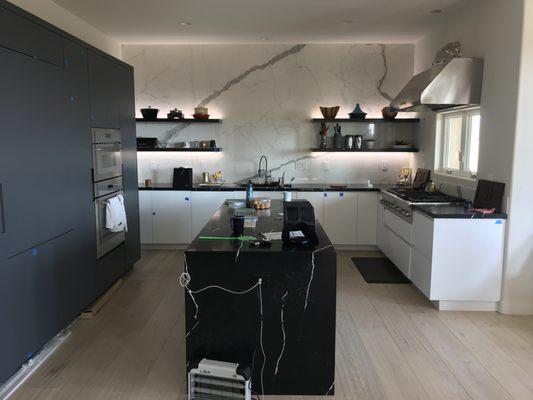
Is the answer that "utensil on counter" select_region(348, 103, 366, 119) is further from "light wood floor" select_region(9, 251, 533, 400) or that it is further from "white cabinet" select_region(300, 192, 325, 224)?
"light wood floor" select_region(9, 251, 533, 400)

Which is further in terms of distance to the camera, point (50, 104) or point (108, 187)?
point (108, 187)

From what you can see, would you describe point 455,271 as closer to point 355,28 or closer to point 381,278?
point 381,278

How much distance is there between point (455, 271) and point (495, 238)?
0.44 m

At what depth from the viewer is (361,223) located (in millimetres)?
5852

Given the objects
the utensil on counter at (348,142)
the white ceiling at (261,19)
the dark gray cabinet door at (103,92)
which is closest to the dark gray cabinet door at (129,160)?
the dark gray cabinet door at (103,92)

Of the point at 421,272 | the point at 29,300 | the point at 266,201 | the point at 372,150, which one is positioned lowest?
the point at 421,272

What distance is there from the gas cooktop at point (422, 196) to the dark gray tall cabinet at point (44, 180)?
3206mm

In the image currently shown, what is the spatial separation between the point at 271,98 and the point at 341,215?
197 centimetres

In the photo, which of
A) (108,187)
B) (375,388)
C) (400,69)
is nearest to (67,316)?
(108,187)

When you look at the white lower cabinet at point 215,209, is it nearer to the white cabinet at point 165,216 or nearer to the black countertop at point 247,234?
the white cabinet at point 165,216

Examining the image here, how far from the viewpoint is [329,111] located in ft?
19.7

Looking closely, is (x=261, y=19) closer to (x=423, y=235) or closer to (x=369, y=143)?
(x=369, y=143)

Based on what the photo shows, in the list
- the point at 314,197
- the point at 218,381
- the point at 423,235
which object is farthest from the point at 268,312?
the point at 314,197

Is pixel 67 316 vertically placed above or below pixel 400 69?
below
